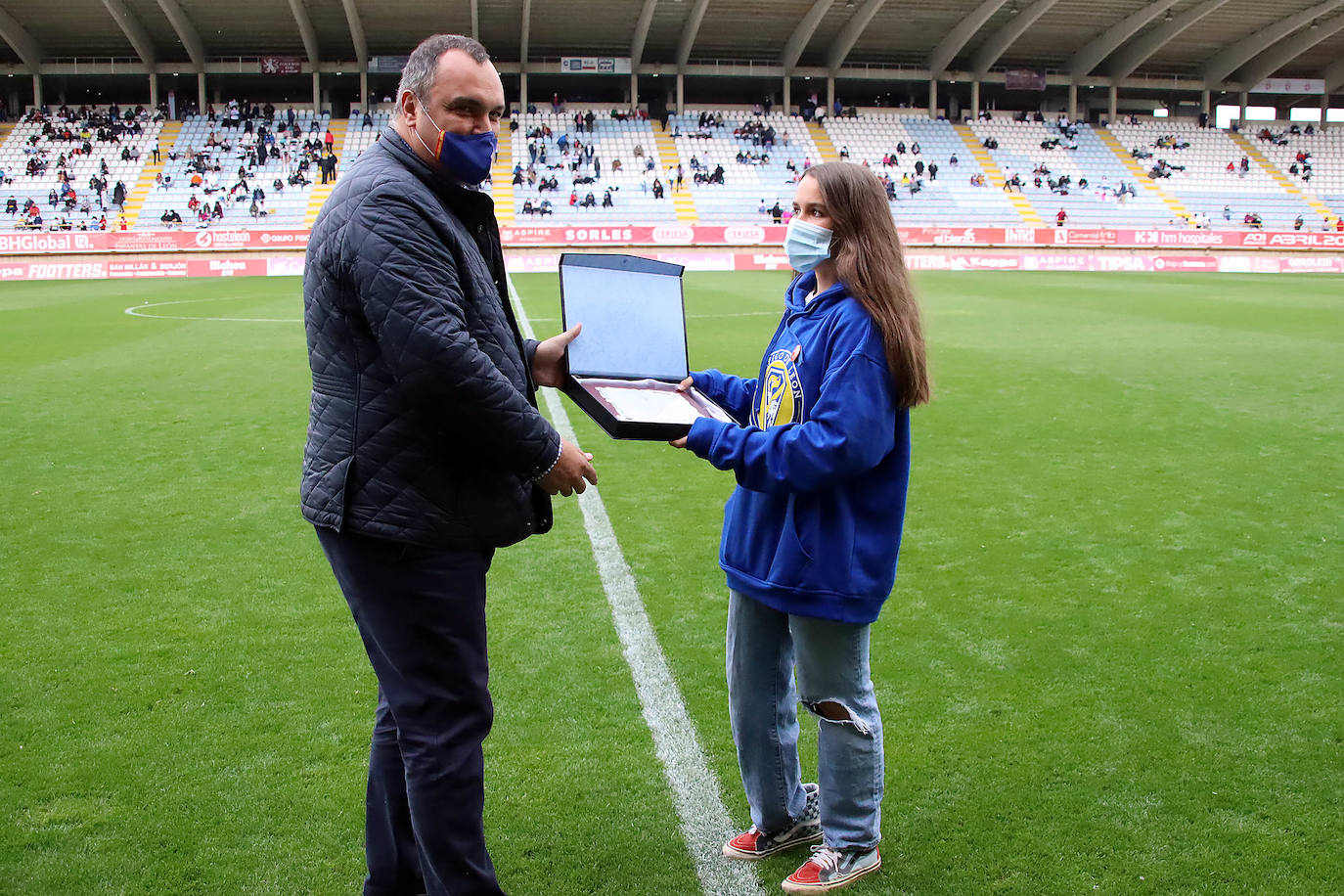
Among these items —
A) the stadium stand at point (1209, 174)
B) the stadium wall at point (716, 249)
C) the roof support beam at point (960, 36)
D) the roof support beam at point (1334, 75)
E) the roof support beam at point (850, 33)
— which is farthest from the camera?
the roof support beam at point (1334, 75)

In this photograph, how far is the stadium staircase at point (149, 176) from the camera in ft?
135

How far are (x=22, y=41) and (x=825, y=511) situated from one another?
5198cm

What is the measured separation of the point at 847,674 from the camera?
2920 mm

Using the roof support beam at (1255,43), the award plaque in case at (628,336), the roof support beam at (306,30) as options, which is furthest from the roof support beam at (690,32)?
the award plaque in case at (628,336)

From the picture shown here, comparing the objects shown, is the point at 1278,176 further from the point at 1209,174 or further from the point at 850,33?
the point at 850,33

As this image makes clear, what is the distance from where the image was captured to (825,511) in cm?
283

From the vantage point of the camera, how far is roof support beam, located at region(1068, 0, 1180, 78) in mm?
45781

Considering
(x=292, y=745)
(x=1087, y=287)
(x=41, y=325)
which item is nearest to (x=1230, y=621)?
(x=292, y=745)

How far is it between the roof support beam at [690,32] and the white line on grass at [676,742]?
136 ft

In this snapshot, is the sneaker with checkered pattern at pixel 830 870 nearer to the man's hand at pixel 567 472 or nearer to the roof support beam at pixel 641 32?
the man's hand at pixel 567 472

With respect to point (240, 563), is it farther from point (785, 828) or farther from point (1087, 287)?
point (1087, 287)

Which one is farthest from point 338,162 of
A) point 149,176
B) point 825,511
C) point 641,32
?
point 825,511

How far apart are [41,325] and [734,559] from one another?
62.2 feet

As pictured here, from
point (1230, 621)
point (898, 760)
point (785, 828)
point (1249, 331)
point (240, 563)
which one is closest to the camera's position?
point (785, 828)
